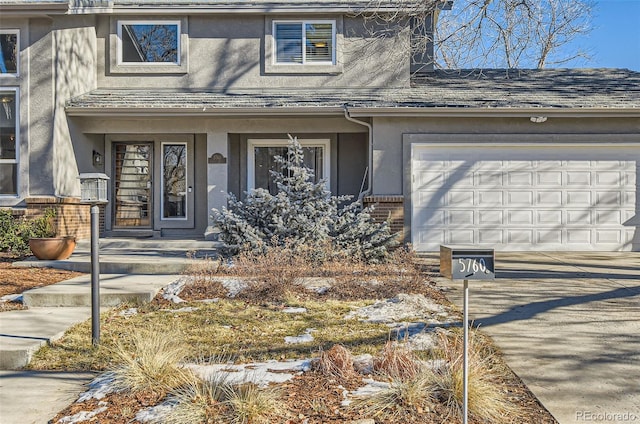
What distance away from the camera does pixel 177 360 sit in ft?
12.3

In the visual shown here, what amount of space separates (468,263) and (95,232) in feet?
11.8

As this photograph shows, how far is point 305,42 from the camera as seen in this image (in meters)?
12.2

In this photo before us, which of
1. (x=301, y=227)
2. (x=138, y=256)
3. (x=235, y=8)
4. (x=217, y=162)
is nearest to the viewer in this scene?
(x=301, y=227)

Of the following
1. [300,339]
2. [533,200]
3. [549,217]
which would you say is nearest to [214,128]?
[533,200]

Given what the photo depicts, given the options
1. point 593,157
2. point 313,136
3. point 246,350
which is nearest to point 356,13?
point 313,136

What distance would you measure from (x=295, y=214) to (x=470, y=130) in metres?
4.88

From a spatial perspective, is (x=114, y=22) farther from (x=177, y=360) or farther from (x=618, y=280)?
(x=618, y=280)

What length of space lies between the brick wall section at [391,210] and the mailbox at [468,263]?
731cm

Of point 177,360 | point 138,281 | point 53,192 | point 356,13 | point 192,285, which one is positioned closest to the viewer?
point 177,360

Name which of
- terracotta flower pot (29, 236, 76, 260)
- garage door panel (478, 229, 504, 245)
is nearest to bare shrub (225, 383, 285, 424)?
terracotta flower pot (29, 236, 76, 260)

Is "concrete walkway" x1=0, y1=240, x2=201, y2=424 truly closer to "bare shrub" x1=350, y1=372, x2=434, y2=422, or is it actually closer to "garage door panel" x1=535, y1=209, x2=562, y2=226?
"bare shrub" x1=350, y1=372, x2=434, y2=422

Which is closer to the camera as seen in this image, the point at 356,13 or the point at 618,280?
the point at 618,280

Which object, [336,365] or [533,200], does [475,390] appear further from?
[533,200]

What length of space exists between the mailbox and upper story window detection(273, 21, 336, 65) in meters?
10.0
